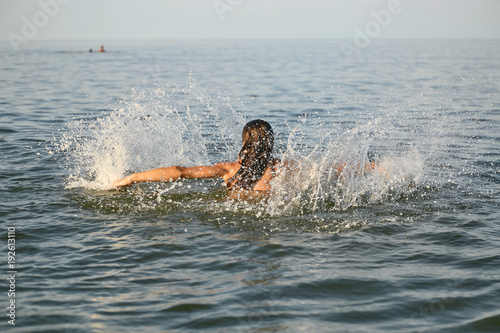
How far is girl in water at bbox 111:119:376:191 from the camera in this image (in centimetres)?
698

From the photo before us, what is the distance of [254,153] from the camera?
7102mm

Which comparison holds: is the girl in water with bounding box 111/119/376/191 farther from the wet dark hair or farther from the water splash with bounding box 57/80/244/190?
the water splash with bounding box 57/80/244/190

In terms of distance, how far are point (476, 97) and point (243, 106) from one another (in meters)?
8.70

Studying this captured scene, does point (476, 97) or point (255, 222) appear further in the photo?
point (476, 97)

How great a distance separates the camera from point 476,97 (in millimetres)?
19609

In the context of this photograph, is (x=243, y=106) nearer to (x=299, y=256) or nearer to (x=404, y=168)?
(x=404, y=168)

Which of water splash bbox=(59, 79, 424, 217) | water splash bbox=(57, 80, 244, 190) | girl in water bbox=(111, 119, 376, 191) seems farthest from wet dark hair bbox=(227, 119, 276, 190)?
water splash bbox=(57, 80, 244, 190)

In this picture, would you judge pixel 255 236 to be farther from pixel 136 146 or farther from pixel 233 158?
pixel 233 158

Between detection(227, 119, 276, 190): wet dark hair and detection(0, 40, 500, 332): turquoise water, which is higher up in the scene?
detection(227, 119, 276, 190): wet dark hair

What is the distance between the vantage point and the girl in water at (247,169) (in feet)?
22.9

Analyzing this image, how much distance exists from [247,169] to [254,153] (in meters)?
0.28

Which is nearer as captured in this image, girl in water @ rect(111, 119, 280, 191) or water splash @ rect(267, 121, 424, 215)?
girl in water @ rect(111, 119, 280, 191)

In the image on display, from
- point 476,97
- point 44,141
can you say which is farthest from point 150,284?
point 476,97

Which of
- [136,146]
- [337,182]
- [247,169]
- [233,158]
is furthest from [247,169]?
[233,158]
